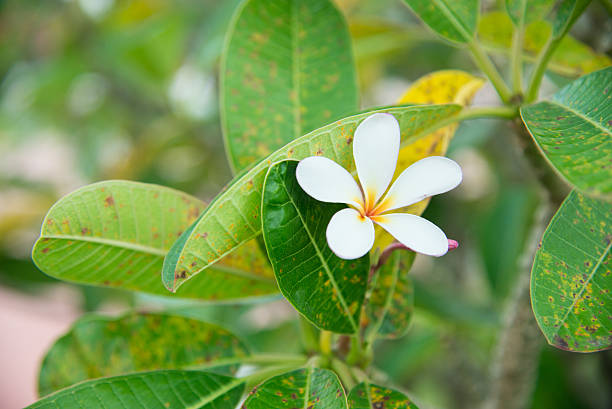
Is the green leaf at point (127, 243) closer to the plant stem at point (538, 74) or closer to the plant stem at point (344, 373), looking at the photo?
the plant stem at point (344, 373)

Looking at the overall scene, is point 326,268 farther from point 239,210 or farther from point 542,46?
point 542,46

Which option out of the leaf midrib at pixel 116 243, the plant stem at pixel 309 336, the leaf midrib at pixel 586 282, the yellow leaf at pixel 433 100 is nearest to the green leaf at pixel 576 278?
the leaf midrib at pixel 586 282

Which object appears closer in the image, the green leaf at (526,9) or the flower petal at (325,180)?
the flower petal at (325,180)

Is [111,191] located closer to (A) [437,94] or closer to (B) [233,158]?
(B) [233,158]

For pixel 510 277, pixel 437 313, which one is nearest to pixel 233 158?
pixel 437 313

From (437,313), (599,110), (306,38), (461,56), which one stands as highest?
(306,38)

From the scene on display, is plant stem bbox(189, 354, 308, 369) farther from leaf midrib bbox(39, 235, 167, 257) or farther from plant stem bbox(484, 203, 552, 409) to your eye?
plant stem bbox(484, 203, 552, 409)
